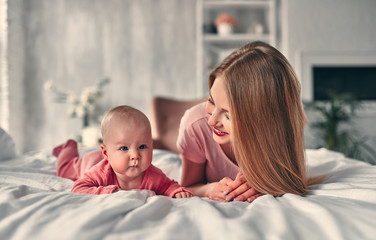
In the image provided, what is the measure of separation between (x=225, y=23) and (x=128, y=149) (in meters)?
3.16

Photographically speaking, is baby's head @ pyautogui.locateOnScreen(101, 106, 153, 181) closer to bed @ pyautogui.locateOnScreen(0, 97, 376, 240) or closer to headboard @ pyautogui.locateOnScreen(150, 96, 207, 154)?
bed @ pyautogui.locateOnScreen(0, 97, 376, 240)

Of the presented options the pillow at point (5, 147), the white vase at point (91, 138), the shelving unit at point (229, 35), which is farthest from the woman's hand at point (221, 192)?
the shelving unit at point (229, 35)

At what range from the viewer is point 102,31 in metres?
4.23

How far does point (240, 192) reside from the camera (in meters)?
0.89

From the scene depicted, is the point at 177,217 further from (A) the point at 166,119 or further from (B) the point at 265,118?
(A) the point at 166,119

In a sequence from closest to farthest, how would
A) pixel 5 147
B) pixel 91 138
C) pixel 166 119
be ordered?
pixel 5 147, pixel 166 119, pixel 91 138

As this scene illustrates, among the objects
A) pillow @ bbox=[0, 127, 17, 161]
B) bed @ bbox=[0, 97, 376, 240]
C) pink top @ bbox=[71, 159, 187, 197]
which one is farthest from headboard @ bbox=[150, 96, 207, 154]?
bed @ bbox=[0, 97, 376, 240]

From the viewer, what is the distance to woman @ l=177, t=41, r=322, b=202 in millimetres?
848

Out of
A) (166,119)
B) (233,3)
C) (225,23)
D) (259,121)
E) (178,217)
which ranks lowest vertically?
(166,119)

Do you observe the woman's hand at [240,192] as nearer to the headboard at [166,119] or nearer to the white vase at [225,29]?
the headboard at [166,119]

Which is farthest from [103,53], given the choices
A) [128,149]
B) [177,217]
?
[177,217]

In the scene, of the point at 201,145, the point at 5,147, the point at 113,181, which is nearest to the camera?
the point at 113,181

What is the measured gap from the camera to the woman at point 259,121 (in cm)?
85

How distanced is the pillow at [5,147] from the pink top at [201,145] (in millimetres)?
812
